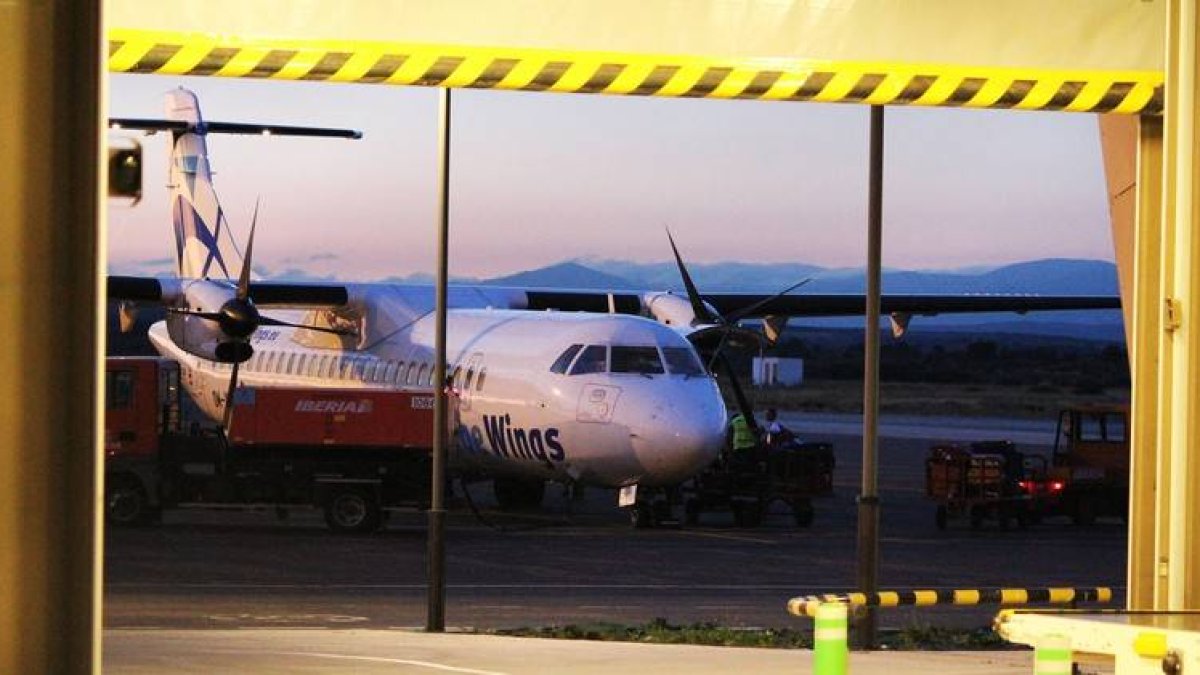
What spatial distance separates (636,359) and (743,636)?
11.4m

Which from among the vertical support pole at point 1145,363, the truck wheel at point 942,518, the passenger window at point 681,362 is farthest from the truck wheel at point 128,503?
the vertical support pole at point 1145,363

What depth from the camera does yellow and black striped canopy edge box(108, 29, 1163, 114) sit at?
333 inches

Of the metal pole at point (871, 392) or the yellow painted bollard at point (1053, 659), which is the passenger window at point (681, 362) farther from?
the yellow painted bollard at point (1053, 659)

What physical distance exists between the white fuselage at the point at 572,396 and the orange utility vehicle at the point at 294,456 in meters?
1.17

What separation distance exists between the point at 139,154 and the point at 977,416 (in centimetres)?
7927

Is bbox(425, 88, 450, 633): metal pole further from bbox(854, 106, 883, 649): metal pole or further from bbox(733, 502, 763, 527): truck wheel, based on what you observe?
bbox(733, 502, 763, 527): truck wheel

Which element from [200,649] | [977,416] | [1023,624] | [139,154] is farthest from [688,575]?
[977,416]

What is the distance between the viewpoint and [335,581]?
20297 mm

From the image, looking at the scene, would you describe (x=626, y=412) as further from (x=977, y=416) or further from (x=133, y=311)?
(x=977, y=416)

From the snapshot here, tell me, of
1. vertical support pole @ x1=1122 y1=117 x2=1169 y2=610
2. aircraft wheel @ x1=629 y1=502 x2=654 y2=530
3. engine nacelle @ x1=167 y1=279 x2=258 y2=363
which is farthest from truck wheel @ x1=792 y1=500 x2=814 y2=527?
vertical support pole @ x1=1122 y1=117 x2=1169 y2=610

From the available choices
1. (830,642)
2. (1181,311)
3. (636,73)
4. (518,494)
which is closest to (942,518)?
(518,494)

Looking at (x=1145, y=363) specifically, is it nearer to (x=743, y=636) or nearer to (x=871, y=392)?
(x=871, y=392)

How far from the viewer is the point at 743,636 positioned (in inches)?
571

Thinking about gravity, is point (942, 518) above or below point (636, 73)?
below
